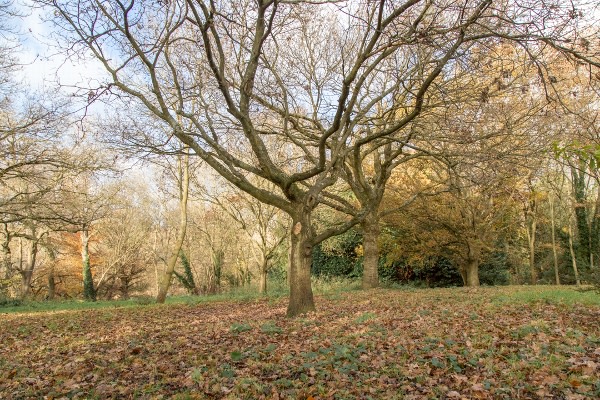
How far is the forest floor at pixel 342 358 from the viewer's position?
405 centimetres

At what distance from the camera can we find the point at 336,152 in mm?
9492

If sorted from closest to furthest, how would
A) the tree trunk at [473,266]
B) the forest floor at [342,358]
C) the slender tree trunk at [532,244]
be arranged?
the forest floor at [342,358], the tree trunk at [473,266], the slender tree trunk at [532,244]

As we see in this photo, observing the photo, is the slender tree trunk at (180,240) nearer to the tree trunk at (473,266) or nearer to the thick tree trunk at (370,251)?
the thick tree trunk at (370,251)

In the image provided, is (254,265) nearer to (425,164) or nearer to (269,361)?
(425,164)

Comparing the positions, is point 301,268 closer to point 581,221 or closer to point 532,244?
point 532,244

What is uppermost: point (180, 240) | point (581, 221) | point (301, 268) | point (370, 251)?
point (581, 221)

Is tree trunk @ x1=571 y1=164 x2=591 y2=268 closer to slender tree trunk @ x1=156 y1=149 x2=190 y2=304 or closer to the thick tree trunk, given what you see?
the thick tree trunk

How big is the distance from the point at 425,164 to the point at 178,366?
15682 mm

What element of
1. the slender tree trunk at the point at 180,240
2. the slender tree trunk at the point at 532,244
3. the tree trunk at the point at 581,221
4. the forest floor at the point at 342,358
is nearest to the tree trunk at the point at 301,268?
the forest floor at the point at 342,358

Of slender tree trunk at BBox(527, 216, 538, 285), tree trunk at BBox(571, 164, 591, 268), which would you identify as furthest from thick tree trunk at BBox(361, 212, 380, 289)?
tree trunk at BBox(571, 164, 591, 268)

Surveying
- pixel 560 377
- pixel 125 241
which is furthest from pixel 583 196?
pixel 125 241

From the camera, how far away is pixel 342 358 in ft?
16.6

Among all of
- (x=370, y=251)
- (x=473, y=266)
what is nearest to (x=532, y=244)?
(x=473, y=266)

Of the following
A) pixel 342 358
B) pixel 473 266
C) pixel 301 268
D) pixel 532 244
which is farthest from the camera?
pixel 532 244
